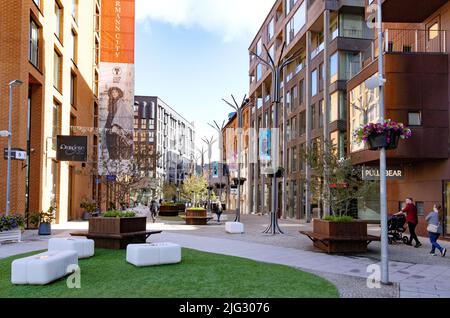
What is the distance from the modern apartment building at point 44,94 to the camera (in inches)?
961

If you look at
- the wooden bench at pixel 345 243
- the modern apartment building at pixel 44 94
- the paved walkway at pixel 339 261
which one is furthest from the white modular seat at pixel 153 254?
the modern apartment building at pixel 44 94

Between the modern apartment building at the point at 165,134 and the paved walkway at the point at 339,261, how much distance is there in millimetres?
81910

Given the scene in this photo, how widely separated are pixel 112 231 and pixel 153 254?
471 cm

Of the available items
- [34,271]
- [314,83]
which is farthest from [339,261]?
[314,83]

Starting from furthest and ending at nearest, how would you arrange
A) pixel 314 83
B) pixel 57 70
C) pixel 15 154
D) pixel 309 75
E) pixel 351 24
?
pixel 309 75 < pixel 314 83 < pixel 351 24 < pixel 57 70 < pixel 15 154

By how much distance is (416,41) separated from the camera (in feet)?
77.8

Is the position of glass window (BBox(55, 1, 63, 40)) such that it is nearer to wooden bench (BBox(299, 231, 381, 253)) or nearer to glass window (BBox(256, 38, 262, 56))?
wooden bench (BBox(299, 231, 381, 253))

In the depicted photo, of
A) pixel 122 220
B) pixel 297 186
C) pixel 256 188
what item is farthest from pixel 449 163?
pixel 256 188

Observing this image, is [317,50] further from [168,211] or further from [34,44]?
[34,44]

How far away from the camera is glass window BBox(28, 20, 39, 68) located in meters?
26.7

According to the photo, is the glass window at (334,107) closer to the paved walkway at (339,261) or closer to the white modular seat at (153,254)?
the paved walkway at (339,261)
